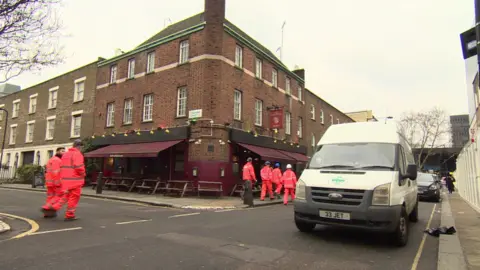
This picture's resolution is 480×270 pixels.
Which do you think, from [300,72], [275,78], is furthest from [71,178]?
[300,72]

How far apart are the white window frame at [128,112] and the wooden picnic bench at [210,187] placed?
760 centimetres

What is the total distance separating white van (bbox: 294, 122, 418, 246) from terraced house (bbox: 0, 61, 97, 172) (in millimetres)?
21145

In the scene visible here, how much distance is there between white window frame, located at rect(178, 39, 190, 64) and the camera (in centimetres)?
1864

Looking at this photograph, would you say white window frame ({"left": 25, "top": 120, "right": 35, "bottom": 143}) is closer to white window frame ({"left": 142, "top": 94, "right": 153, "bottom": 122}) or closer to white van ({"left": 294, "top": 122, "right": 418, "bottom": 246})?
white window frame ({"left": 142, "top": 94, "right": 153, "bottom": 122})

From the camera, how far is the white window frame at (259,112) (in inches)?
820

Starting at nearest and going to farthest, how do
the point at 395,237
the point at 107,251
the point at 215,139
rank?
1. the point at 107,251
2. the point at 395,237
3. the point at 215,139

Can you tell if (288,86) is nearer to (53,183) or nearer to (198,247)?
(53,183)

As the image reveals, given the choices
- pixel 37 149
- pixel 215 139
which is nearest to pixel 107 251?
pixel 215 139

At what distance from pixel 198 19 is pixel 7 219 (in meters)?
16.3

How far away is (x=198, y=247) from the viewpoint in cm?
553

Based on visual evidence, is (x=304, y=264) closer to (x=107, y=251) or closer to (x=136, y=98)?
(x=107, y=251)

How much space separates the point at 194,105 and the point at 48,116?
57.6 feet

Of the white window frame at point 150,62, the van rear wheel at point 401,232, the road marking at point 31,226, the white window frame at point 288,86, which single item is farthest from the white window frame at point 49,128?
the van rear wheel at point 401,232

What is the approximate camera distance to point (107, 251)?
5.09m
